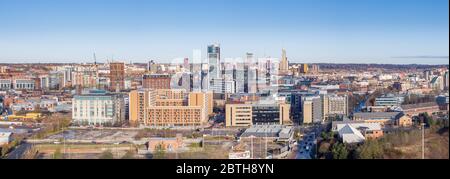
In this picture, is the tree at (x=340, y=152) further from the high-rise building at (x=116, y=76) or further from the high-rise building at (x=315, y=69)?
the high-rise building at (x=315, y=69)

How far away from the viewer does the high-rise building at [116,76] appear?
10.9m

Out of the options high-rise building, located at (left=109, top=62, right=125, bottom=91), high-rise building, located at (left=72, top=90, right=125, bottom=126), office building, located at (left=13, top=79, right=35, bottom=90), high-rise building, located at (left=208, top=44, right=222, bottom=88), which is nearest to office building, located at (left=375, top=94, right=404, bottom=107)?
high-rise building, located at (left=208, top=44, right=222, bottom=88)

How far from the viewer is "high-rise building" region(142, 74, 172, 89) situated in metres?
11.1

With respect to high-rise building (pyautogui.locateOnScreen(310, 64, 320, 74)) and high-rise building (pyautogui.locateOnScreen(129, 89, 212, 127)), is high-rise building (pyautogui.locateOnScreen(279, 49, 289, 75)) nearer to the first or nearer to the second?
high-rise building (pyautogui.locateOnScreen(310, 64, 320, 74))

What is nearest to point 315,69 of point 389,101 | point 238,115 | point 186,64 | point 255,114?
point 389,101

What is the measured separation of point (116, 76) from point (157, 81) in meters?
0.94

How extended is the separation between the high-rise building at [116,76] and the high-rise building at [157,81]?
44cm

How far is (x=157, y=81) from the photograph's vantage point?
11.2 meters

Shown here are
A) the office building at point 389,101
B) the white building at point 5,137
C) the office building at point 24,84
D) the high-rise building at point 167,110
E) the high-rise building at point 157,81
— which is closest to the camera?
the white building at point 5,137

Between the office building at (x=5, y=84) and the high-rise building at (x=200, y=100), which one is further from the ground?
the office building at (x=5, y=84)

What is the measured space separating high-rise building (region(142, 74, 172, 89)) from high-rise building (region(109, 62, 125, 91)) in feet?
1.45

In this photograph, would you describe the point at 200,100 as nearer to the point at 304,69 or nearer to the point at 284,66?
the point at 284,66

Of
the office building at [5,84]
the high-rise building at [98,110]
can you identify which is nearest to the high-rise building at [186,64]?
the high-rise building at [98,110]
